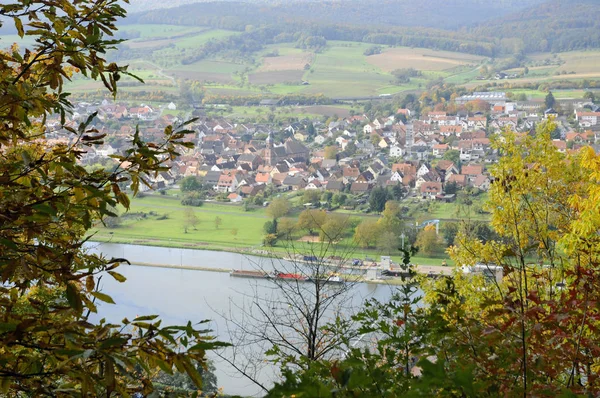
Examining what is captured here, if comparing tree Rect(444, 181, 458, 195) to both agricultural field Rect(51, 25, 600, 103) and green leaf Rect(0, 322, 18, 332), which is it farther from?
green leaf Rect(0, 322, 18, 332)

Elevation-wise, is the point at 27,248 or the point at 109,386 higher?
the point at 27,248

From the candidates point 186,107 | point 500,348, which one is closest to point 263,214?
point 186,107

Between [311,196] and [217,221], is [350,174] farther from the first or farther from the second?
[217,221]

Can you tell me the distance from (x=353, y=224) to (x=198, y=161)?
364 inches

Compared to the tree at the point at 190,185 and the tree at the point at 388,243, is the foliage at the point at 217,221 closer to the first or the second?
the tree at the point at 190,185

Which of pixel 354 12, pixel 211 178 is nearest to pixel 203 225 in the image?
pixel 211 178

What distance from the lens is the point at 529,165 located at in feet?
12.7

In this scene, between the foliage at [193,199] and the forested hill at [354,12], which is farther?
the forested hill at [354,12]

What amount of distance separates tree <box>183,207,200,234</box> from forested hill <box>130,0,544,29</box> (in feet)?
85.8

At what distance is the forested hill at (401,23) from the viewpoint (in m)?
37.8

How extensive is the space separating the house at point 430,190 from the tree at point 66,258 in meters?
16.6

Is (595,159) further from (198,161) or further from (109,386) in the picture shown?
(198,161)

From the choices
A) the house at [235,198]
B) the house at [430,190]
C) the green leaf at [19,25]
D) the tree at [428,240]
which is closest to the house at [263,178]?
the house at [235,198]

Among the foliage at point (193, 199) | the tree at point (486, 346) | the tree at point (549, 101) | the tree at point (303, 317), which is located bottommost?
the foliage at point (193, 199)
